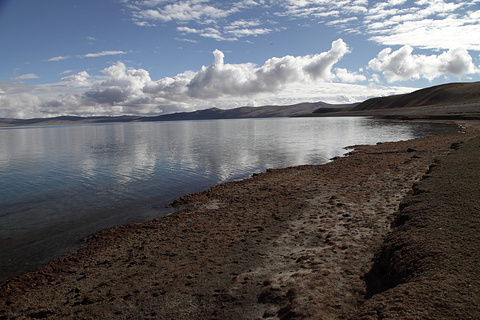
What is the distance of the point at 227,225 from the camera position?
1085cm

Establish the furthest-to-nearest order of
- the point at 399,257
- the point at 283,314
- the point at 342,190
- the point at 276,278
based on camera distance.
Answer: the point at 342,190 < the point at 276,278 < the point at 399,257 < the point at 283,314

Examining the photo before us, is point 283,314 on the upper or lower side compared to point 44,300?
upper

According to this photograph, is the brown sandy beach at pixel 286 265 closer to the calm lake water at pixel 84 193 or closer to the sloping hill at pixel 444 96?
the calm lake water at pixel 84 193

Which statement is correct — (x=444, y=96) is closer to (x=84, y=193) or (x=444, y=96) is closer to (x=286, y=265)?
(x=84, y=193)

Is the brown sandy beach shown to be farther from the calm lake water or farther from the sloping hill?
the sloping hill

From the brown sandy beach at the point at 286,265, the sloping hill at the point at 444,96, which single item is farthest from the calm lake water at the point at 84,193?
the sloping hill at the point at 444,96

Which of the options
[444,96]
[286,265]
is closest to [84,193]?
[286,265]

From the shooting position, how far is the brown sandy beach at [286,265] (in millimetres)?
5277

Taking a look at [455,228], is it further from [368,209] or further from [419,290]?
[368,209]

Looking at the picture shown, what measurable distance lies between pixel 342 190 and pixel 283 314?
32.3 feet

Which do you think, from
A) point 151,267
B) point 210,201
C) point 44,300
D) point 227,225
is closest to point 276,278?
point 151,267

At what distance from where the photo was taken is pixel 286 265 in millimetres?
7434

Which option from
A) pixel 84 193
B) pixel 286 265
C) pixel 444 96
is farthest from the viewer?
pixel 444 96

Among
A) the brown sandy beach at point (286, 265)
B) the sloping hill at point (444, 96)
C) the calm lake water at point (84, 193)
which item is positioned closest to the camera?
the brown sandy beach at point (286, 265)
